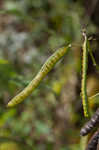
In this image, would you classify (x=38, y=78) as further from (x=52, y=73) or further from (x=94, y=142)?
(x=52, y=73)

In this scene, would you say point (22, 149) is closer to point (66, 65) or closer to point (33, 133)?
point (33, 133)

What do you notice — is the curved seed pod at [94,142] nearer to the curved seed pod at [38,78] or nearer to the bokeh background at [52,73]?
the curved seed pod at [38,78]

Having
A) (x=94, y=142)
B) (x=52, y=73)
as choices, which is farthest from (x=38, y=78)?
(x=52, y=73)

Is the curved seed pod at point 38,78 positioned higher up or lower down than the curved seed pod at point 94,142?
higher up

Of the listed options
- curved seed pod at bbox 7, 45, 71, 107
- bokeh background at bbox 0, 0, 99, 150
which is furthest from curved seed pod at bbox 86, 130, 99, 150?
bokeh background at bbox 0, 0, 99, 150

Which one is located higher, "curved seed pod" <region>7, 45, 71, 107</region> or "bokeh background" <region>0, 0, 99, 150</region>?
"curved seed pod" <region>7, 45, 71, 107</region>

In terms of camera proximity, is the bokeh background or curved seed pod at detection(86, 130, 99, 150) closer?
curved seed pod at detection(86, 130, 99, 150)

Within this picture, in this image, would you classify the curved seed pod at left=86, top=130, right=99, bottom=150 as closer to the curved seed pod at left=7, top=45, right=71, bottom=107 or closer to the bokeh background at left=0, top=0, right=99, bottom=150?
the curved seed pod at left=7, top=45, right=71, bottom=107

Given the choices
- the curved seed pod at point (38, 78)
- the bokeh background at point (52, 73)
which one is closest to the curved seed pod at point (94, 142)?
the curved seed pod at point (38, 78)
